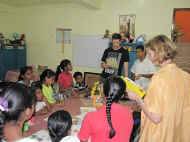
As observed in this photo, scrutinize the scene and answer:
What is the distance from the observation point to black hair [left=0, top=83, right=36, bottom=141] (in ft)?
3.08

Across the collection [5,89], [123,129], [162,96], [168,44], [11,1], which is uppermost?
[11,1]

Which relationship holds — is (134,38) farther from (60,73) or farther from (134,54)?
(60,73)

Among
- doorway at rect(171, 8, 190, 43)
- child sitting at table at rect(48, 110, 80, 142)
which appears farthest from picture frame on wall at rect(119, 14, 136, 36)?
child sitting at table at rect(48, 110, 80, 142)

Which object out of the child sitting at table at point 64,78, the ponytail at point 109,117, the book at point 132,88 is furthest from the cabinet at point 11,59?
the ponytail at point 109,117

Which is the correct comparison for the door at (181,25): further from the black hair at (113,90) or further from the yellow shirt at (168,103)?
the black hair at (113,90)

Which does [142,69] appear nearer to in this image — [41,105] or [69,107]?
[69,107]

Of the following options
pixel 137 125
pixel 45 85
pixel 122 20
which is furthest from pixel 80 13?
pixel 137 125

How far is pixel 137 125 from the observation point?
7.29 feet

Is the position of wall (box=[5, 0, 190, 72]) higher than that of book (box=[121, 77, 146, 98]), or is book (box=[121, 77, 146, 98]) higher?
wall (box=[5, 0, 190, 72])

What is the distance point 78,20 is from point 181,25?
2.09 meters

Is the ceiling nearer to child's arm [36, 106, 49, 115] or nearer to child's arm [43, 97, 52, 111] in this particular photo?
child's arm [43, 97, 52, 111]

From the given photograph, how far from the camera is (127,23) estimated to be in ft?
17.8

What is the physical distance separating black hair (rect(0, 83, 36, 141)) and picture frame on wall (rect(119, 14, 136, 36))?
180 inches

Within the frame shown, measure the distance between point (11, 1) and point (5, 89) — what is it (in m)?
5.68
